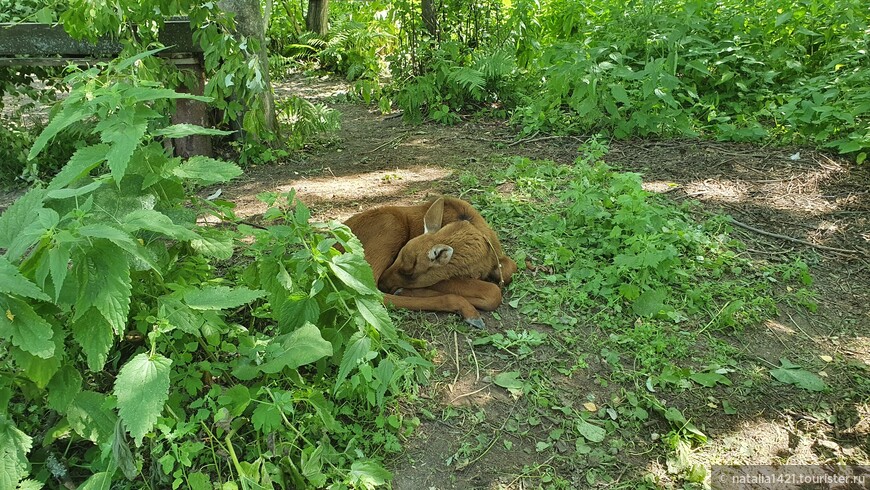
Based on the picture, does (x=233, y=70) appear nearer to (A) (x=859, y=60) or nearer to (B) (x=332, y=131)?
(B) (x=332, y=131)

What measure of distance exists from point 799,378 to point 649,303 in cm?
98

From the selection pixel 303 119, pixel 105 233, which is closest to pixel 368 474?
pixel 105 233

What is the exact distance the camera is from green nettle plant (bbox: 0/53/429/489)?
2551mm

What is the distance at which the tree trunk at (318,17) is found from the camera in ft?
38.4

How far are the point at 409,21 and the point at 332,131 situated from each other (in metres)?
1.72

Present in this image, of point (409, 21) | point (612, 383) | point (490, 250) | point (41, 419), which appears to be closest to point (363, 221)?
point (490, 250)

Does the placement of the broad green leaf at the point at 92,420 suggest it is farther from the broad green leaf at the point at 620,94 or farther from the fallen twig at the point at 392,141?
the broad green leaf at the point at 620,94

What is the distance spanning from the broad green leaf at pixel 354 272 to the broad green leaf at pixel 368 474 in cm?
80

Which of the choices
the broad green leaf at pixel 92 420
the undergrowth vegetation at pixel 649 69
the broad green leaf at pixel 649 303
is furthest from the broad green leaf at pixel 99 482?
the undergrowth vegetation at pixel 649 69

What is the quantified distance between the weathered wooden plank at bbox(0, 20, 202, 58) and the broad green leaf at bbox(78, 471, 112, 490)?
4585 millimetres

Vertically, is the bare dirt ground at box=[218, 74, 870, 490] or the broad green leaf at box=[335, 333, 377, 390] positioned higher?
the broad green leaf at box=[335, 333, 377, 390]

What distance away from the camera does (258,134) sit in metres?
6.77

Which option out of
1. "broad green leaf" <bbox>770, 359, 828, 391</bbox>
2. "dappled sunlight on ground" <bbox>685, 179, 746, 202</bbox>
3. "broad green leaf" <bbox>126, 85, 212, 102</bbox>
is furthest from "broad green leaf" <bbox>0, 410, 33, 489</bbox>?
"dappled sunlight on ground" <bbox>685, 179, 746, 202</bbox>

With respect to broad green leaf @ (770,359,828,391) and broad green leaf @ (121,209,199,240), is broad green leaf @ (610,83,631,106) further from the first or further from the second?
broad green leaf @ (121,209,199,240)
